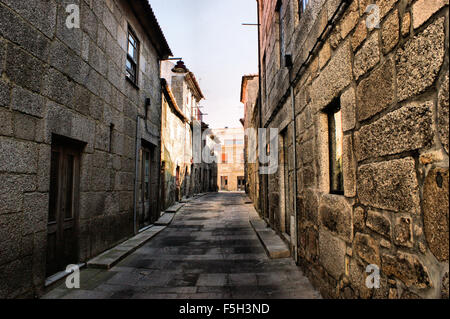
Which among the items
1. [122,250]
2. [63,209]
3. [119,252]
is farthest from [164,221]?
[63,209]

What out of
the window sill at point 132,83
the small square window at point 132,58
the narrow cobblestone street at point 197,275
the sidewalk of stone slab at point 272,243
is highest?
the small square window at point 132,58

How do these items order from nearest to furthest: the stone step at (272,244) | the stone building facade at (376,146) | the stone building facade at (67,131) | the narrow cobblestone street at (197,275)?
the stone building facade at (376,146) < the stone building facade at (67,131) < the narrow cobblestone street at (197,275) < the stone step at (272,244)

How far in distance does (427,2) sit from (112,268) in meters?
4.39

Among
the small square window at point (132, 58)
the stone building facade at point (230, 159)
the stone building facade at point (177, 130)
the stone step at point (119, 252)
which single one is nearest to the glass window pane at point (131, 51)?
the small square window at point (132, 58)

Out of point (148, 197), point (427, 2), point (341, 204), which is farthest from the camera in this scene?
point (148, 197)

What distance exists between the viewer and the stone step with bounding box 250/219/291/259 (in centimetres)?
428

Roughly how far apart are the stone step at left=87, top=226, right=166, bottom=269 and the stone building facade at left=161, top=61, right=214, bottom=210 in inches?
171

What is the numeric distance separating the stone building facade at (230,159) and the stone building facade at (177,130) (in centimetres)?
1171

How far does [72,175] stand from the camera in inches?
155

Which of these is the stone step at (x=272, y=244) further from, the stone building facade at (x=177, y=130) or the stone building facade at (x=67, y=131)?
the stone building facade at (x=177, y=130)

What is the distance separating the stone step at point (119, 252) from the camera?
13.0 feet

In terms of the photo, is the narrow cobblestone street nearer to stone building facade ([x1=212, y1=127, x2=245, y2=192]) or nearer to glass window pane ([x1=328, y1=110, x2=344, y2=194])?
glass window pane ([x1=328, y1=110, x2=344, y2=194])
